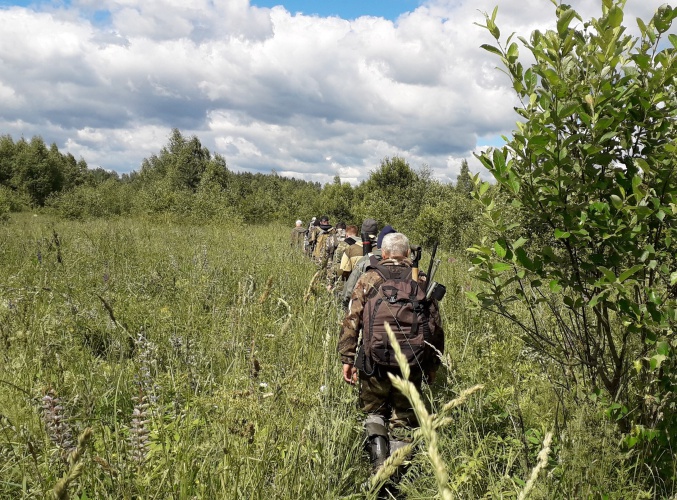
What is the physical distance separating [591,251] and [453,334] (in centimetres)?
264

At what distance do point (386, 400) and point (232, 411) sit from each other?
2.10m

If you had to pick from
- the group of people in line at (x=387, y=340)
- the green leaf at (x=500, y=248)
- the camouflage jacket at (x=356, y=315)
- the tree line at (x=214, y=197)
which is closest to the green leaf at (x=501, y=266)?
the green leaf at (x=500, y=248)

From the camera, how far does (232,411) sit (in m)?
1.59

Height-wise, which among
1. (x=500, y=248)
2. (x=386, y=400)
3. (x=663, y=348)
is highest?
(x=500, y=248)

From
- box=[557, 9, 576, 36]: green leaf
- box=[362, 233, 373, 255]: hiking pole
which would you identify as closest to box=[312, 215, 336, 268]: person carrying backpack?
box=[362, 233, 373, 255]: hiking pole

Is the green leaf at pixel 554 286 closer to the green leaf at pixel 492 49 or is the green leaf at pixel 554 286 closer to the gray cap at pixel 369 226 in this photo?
the green leaf at pixel 492 49

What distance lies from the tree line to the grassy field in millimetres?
5675

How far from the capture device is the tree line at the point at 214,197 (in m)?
21.6

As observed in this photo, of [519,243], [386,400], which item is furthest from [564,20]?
[386,400]

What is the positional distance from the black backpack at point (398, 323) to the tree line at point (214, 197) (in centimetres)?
549

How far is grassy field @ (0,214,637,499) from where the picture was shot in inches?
63.7

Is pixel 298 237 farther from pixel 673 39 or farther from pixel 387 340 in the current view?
pixel 673 39

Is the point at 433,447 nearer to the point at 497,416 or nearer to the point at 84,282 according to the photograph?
the point at 497,416

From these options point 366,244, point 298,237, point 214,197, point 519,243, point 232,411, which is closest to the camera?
point 232,411
